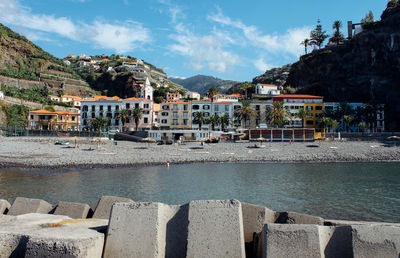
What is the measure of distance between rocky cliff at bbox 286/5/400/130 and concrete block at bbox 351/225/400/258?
97.6 meters

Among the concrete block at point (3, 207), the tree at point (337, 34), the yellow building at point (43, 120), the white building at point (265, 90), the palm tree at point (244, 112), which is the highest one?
the tree at point (337, 34)

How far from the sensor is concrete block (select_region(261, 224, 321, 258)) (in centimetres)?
518

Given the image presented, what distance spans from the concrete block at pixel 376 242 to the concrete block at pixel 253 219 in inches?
93.0

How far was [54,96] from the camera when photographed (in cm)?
12281

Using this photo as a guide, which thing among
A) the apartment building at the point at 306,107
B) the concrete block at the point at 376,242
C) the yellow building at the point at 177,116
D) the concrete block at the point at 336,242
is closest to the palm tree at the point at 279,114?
the apartment building at the point at 306,107

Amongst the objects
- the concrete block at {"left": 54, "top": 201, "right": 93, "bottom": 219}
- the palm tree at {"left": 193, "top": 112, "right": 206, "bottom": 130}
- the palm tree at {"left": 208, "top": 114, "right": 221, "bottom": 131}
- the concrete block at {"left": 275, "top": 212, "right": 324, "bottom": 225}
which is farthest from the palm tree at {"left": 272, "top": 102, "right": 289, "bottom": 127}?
the concrete block at {"left": 275, "top": 212, "right": 324, "bottom": 225}

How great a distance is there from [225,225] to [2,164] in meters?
40.8

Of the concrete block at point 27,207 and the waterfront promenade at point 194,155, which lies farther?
the waterfront promenade at point 194,155

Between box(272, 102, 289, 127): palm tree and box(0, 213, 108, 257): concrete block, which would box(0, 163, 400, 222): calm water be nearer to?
box(0, 213, 108, 257): concrete block

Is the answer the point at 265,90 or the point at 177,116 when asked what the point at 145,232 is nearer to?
the point at 177,116

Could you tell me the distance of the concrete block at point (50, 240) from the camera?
4.90 meters

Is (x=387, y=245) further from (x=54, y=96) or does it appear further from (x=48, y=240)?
(x=54, y=96)

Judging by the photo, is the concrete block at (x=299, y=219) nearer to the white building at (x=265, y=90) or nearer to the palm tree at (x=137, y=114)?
the palm tree at (x=137, y=114)

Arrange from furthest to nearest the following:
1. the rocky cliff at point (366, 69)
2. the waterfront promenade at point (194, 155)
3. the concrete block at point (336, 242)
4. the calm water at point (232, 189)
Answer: the rocky cliff at point (366, 69) → the waterfront promenade at point (194, 155) → the calm water at point (232, 189) → the concrete block at point (336, 242)
